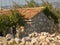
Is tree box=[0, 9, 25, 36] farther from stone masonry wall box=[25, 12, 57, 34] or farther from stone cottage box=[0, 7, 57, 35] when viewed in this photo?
stone masonry wall box=[25, 12, 57, 34]

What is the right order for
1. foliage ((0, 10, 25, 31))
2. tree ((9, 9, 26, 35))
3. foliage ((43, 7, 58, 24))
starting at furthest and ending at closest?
1. foliage ((43, 7, 58, 24))
2. tree ((9, 9, 26, 35))
3. foliage ((0, 10, 25, 31))

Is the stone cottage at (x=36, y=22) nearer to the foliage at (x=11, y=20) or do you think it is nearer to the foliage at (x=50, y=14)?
the foliage at (x=50, y=14)

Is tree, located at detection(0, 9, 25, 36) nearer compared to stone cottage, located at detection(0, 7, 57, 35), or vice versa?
tree, located at detection(0, 9, 25, 36)

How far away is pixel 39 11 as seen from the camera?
3406cm

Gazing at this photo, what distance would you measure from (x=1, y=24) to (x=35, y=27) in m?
5.49

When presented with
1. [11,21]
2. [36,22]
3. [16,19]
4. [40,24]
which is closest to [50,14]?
[40,24]

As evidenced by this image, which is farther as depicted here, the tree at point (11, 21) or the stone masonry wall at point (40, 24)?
the stone masonry wall at point (40, 24)

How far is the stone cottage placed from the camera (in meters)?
32.5

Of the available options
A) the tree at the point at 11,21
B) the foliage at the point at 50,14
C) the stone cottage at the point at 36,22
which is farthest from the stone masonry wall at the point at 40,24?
the tree at the point at 11,21

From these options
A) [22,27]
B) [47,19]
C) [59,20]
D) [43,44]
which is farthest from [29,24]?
[43,44]

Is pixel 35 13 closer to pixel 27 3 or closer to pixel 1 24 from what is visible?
pixel 1 24

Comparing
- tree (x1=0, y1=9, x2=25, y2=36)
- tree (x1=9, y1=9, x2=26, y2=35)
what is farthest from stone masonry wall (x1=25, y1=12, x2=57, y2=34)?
tree (x1=0, y1=9, x2=25, y2=36)

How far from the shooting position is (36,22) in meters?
33.5

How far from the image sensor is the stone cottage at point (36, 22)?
3253 cm
